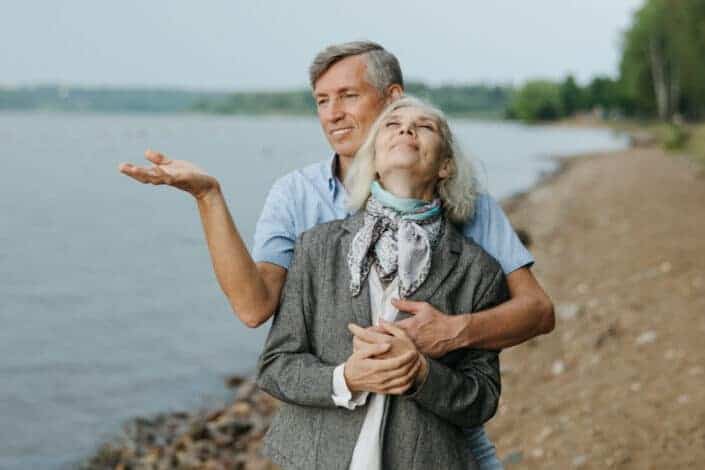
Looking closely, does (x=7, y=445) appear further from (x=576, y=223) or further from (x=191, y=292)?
(x=576, y=223)

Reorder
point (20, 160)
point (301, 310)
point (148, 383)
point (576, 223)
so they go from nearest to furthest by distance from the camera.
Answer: point (301, 310), point (148, 383), point (576, 223), point (20, 160)

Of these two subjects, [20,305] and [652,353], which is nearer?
[652,353]

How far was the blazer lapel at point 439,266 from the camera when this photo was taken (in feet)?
8.86

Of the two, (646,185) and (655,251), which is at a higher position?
(655,251)

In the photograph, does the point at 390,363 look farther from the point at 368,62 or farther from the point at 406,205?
the point at 368,62

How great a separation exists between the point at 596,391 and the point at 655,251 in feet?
19.2

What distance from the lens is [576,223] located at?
18.4 metres

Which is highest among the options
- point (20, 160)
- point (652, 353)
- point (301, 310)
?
point (301, 310)

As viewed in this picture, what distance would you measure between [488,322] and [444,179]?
44 centimetres

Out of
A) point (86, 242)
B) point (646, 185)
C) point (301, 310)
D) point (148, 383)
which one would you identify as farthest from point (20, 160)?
point (301, 310)

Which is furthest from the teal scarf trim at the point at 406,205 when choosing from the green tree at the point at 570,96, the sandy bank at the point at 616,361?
the green tree at the point at 570,96

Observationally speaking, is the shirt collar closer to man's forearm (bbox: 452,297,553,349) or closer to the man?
the man

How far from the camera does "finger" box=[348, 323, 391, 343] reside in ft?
8.36

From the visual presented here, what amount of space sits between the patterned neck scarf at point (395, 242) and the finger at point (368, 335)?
13 centimetres
